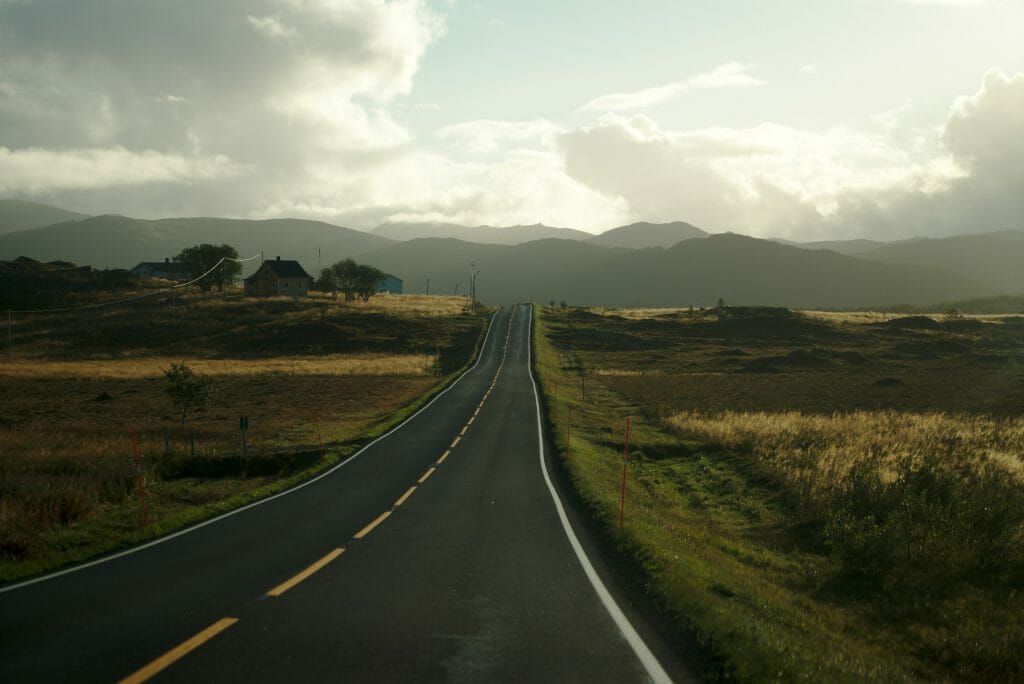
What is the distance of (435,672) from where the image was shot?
669 cm

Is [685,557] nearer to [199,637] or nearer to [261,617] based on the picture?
[261,617]

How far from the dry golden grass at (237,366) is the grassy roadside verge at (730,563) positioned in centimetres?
4076

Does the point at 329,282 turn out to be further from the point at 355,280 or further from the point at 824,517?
the point at 824,517

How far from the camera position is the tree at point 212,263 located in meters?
137

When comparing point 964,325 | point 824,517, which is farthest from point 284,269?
point 824,517

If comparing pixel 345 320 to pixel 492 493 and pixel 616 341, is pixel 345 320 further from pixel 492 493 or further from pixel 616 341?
pixel 492 493

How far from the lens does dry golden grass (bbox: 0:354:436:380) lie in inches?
2473

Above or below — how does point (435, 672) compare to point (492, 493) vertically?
above

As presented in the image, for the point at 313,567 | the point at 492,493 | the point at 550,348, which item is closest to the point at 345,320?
the point at 550,348

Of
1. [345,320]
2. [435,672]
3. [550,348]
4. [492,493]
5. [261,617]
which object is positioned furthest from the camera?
[345,320]

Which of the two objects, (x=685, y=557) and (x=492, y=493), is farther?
(x=492, y=493)

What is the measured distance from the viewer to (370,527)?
557 inches

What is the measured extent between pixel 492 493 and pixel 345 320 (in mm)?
88926

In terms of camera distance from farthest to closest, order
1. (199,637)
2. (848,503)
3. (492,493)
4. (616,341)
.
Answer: (616,341)
(492,493)
(848,503)
(199,637)
